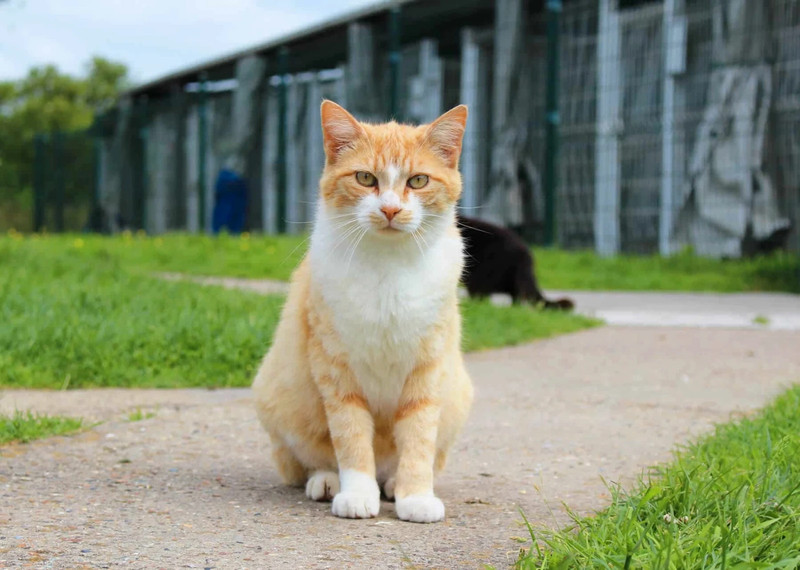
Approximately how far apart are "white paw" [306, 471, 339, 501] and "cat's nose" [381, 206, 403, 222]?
2.69ft

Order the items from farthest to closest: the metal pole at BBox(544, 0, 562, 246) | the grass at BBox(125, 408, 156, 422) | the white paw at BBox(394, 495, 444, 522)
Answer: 1. the metal pole at BBox(544, 0, 562, 246)
2. the grass at BBox(125, 408, 156, 422)
3. the white paw at BBox(394, 495, 444, 522)

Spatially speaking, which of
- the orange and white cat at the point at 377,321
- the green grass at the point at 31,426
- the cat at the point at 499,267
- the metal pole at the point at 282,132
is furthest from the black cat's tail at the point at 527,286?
the metal pole at the point at 282,132

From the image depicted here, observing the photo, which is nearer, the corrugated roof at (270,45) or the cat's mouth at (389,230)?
the cat's mouth at (389,230)

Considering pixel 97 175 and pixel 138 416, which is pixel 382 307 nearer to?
pixel 138 416

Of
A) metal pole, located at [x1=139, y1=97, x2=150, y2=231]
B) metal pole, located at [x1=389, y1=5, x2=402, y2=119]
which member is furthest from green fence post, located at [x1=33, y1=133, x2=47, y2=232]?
metal pole, located at [x1=389, y1=5, x2=402, y2=119]

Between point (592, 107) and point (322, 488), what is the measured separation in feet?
33.9

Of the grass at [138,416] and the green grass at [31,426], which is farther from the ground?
the green grass at [31,426]

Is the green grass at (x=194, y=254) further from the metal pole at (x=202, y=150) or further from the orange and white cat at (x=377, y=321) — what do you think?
the orange and white cat at (x=377, y=321)

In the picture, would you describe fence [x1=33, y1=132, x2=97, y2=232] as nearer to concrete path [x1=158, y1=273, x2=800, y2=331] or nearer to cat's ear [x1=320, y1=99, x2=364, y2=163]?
concrete path [x1=158, y1=273, x2=800, y2=331]

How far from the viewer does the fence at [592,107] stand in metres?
10.3

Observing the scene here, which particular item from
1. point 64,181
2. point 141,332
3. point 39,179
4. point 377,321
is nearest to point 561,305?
point 141,332

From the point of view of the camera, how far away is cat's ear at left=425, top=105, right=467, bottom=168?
2881mm

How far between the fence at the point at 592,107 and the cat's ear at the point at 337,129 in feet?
18.6

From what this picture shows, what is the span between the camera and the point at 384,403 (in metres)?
2.82
